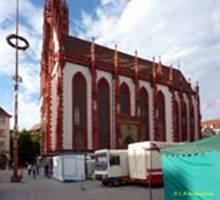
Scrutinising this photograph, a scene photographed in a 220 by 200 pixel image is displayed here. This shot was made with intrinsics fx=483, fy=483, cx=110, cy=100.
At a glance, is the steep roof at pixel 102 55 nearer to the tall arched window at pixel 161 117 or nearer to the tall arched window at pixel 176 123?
the tall arched window at pixel 161 117

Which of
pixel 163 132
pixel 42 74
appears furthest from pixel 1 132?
pixel 163 132

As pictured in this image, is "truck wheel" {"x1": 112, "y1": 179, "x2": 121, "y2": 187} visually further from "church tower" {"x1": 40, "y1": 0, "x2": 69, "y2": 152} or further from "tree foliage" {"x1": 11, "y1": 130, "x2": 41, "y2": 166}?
"tree foliage" {"x1": 11, "y1": 130, "x2": 41, "y2": 166}

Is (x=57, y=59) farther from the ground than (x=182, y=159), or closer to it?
farther from the ground

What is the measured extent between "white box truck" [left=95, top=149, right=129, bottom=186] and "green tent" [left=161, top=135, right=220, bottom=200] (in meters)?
19.5

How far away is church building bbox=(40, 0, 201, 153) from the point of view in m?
64.0

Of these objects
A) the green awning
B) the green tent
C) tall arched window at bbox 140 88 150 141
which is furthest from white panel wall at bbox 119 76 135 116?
the green awning

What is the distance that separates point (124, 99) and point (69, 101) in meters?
11.2

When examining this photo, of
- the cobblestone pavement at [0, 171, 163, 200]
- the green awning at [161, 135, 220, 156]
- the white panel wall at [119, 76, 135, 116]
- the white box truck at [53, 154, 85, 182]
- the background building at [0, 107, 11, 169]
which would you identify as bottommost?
the cobblestone pavement at [0, 171, 163, 200]

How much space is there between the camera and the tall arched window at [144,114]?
2958 inches

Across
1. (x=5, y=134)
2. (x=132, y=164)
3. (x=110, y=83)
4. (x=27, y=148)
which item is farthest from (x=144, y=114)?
(x=5, y=134)

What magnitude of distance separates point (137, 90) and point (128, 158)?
35997 mm

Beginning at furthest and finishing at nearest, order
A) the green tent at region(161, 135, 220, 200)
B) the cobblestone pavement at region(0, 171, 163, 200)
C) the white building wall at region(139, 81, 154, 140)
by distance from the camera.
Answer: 1. the white building wall at region(139, 81, 154, 140)
2. the cobblestone pavement at region(0, 171, 163, 200)
3. the green tent at region(161, 135, 220, 200)

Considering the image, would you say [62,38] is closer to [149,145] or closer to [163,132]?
[163,132]

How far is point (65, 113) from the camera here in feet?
207
